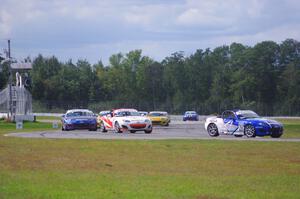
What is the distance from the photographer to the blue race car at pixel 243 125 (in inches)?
1168

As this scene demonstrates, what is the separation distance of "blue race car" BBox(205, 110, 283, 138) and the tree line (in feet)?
220

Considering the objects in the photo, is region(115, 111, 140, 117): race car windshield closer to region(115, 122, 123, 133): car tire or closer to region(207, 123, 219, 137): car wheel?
region(115, 122, 123, 133): car tire

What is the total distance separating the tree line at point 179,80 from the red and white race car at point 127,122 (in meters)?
63.0

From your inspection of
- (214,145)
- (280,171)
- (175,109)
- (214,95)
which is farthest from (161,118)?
(214,95)

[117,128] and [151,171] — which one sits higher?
[117,128]

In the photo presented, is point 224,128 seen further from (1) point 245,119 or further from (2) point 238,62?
(2) point 238,62

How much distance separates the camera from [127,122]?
35156 mm

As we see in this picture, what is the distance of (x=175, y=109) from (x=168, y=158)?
86.5m

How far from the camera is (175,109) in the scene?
343 feet

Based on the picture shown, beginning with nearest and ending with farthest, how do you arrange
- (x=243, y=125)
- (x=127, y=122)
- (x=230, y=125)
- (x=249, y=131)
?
1. (x=249, y=131)
2. (x=243, y=125)
3. (x=230, y=125)
4. (x=127, y=122)

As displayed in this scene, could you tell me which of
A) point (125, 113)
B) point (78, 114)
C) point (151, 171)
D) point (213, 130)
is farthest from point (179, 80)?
point (151, 171)

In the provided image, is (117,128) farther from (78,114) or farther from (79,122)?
(78,114)

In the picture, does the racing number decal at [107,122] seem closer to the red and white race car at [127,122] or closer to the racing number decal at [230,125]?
the red and white race car at [127,122]

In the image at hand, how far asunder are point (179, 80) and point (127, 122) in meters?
93.0
